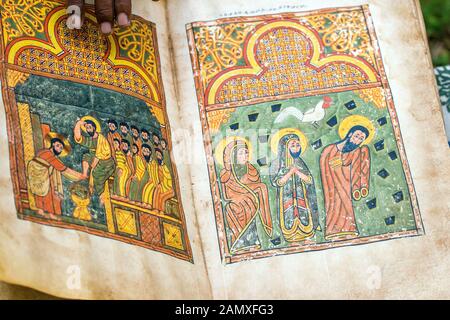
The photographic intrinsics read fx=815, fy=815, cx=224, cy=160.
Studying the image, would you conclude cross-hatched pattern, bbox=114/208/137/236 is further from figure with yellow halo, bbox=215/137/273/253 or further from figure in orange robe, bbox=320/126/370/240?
figure in orange robe, bbox=320/126/370/240

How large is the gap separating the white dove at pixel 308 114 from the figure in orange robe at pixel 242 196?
0.24 metres

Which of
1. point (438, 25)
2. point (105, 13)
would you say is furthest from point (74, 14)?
point (438, 25)

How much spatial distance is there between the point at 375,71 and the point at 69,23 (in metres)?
1.50

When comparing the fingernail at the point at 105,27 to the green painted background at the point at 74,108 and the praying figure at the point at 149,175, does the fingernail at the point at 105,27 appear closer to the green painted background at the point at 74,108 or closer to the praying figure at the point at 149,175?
the green painted background at the point at 74,108

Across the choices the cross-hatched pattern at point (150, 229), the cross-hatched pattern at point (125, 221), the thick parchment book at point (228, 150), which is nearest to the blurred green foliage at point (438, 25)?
the thick parchment book at point (228, 150)

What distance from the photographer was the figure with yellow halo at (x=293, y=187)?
12.3 feet

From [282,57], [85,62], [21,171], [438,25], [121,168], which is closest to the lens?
[21,171]

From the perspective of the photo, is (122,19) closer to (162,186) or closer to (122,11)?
(122,11)

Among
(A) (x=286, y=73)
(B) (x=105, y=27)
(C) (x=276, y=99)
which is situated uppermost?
(B) (x=105, y=27)

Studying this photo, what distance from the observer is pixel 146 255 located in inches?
137

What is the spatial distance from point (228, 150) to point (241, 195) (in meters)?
0.23

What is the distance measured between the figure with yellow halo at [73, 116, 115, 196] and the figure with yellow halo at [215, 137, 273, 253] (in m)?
0.56

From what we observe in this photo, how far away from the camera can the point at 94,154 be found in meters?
3.54

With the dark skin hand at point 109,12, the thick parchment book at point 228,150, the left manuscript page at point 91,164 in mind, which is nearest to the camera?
the left manuscript page at point 91,164
